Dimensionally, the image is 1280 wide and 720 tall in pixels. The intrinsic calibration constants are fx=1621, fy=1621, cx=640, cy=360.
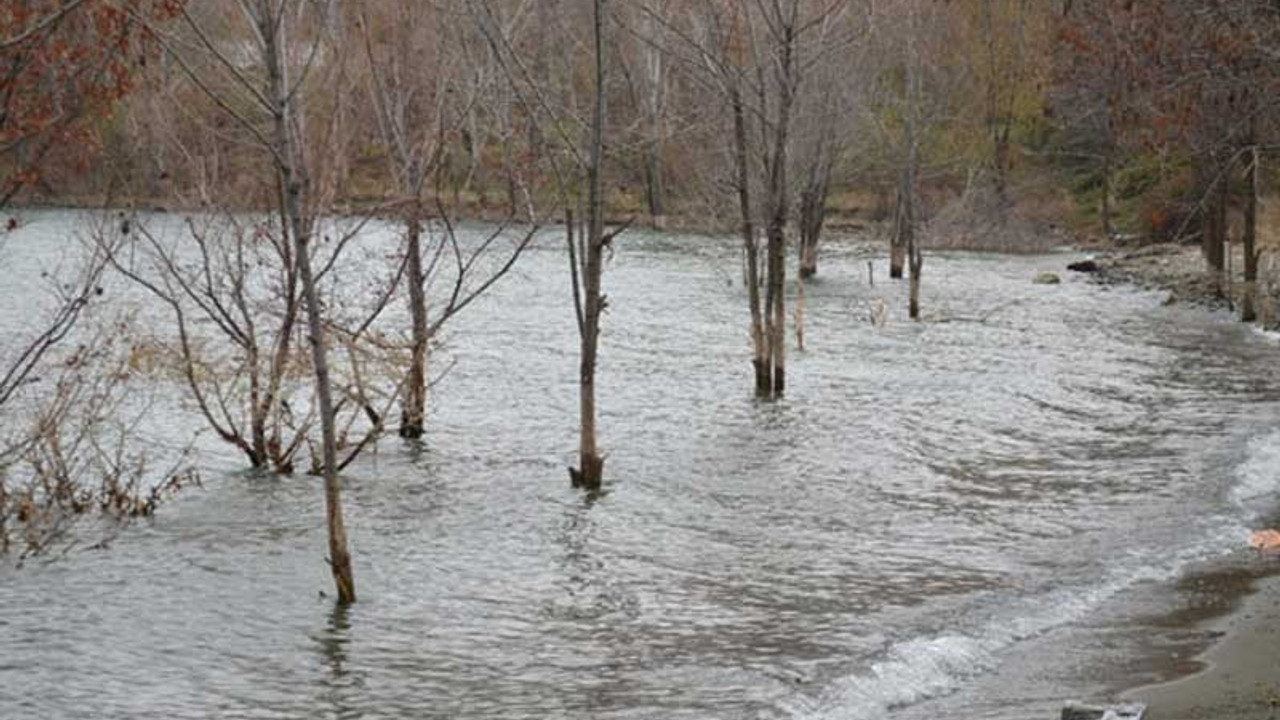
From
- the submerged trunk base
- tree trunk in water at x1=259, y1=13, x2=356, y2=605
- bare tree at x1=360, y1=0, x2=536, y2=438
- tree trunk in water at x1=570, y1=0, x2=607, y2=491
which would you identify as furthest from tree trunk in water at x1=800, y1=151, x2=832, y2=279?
tree trunk in water at x1=259, y1=13, x2=356, y2=605

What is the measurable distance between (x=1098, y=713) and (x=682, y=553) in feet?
22.5

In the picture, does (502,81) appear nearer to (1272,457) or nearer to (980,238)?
(1272,457)

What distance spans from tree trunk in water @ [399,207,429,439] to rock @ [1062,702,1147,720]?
34.3ft

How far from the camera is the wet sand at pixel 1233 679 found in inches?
373

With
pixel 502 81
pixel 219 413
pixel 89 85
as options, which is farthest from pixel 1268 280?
pixel 89 85


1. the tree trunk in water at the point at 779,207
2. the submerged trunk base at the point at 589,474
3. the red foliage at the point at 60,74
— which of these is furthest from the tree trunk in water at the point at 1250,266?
the red foliage at the point at 60,74

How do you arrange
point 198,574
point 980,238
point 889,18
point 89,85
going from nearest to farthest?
point 89,85, point 198,574, point 889,18, point 980,238

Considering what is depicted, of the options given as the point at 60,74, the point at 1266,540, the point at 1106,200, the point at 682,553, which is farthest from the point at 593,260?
the point at 1106,200

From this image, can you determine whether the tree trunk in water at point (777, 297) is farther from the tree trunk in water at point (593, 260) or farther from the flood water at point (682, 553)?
the tree trunk in water at point (593, 260)

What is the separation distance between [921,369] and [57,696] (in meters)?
20.9

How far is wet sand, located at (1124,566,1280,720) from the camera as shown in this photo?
9477 mm

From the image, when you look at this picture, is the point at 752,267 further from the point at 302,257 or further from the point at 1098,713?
the point at 1098,713

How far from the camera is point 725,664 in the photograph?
11656mm

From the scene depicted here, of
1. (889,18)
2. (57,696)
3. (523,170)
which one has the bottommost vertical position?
(57,696)
